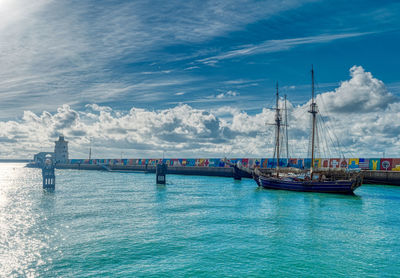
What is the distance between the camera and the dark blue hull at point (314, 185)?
51031 mm

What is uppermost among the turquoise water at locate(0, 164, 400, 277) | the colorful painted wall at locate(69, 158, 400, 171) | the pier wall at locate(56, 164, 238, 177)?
the colorful painted wall at locate(69, 158, 400, 171)

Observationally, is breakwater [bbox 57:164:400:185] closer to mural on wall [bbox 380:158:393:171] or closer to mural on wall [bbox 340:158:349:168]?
mural on wall [bbox 380:158:393:171]

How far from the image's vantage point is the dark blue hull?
51031 millimetres

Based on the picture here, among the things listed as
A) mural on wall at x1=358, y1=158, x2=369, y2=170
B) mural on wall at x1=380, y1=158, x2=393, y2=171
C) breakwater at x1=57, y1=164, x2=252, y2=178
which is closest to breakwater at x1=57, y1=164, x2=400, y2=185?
breakwater at x1=57, y1=164, x2=252, y2=178

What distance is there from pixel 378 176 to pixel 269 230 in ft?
211

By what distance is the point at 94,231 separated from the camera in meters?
24.0

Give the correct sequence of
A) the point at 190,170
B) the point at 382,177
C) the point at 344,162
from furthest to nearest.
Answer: the point at 190,170, the point at 344,162, the point at 382,177

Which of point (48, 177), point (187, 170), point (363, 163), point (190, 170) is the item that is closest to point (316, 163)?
point (363, 163)

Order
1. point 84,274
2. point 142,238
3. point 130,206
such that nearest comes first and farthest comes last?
point 84,274, point 142,238, point 130,206

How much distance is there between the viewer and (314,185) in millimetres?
53969

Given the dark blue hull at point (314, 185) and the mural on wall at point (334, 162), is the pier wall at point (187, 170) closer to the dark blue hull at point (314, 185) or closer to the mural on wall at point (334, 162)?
the mural on wall at point (334, 162)

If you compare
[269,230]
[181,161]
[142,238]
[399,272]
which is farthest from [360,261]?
[181,161]

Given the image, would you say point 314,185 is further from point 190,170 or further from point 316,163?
point 190,170

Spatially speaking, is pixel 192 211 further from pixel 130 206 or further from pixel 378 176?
pixel 378 176
